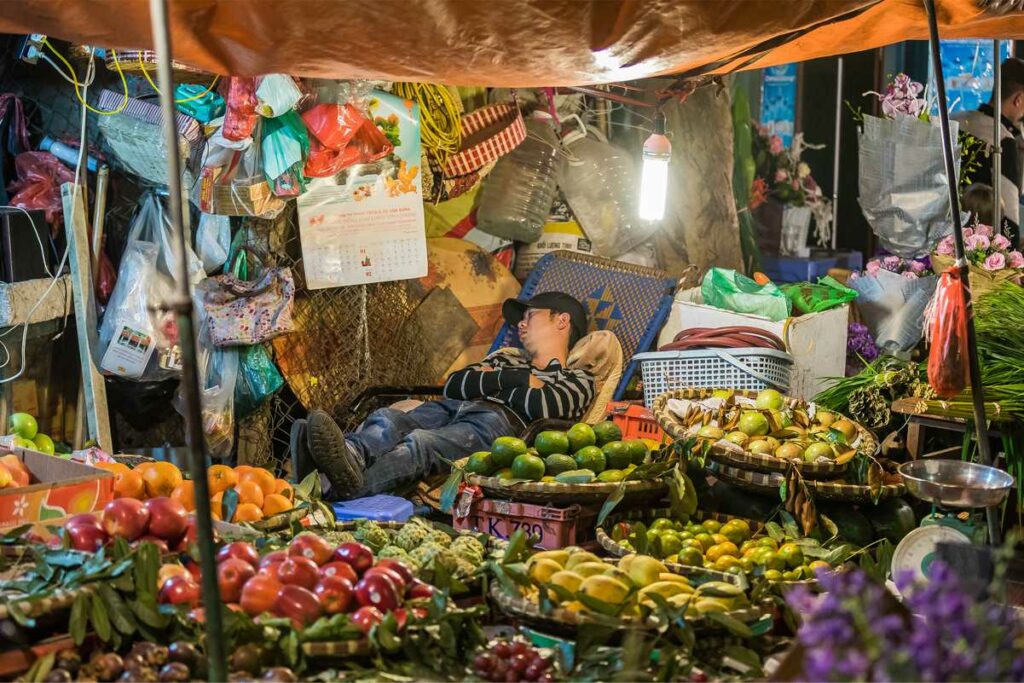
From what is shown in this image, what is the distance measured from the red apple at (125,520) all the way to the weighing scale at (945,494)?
216cm

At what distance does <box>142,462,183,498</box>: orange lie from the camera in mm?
3871

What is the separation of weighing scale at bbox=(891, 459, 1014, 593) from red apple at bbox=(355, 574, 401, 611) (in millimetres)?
1444

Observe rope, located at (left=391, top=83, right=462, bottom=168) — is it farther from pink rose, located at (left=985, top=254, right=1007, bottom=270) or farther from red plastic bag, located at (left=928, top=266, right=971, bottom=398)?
red plastic bag, located at (left=928, top=266, right=971, bottom=398)

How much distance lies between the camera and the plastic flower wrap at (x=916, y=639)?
1.91 meters

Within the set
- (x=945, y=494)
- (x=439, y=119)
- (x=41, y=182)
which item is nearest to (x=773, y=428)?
(x=945, y=494)

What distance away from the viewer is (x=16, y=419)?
16.6ft

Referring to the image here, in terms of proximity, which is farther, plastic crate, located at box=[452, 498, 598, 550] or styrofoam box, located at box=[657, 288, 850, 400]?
styrofoam box, located at box=[657, 288, 850, 400]

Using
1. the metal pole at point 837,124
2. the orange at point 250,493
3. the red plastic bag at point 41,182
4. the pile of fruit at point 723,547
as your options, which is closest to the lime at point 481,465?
the pile of fruit at point 723,547

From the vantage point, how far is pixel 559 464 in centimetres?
448

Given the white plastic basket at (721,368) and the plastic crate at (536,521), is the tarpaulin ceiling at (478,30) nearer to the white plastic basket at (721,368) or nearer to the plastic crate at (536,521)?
the plastic crate at (536,521)

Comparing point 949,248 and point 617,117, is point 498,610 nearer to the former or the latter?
point 949,248

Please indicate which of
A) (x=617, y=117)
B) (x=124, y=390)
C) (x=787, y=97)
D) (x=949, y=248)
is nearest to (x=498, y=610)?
(x=124, y=390)

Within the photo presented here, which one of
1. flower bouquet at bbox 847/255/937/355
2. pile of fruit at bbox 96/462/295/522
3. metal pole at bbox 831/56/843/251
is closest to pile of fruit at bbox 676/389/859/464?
pile of fruit at bbox 96/462/295/522

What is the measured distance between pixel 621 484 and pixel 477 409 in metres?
2.24
